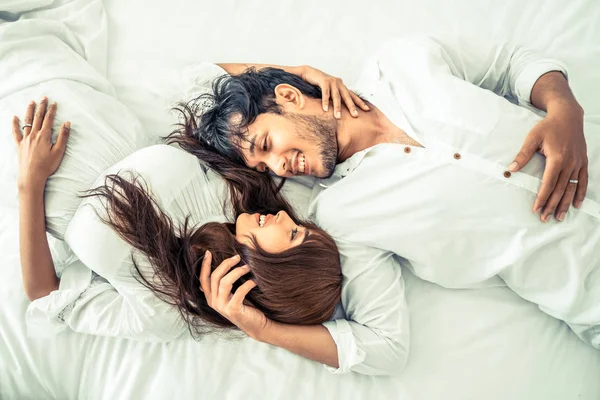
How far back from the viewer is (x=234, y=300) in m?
1.06

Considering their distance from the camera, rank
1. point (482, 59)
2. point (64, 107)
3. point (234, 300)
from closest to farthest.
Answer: point (234, 300)
point (64, 107)
point (482, 59)

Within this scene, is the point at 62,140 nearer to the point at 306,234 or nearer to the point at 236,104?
the point at 236,104

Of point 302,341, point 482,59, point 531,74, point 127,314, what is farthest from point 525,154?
point 127,314

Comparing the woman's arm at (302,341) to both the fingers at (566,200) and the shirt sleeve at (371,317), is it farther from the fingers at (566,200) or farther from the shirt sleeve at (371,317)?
the fingers at (566,200)

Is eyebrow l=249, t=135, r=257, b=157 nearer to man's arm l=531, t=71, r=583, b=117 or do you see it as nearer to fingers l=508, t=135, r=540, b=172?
fingers l=508, t=135, r=540, b=172

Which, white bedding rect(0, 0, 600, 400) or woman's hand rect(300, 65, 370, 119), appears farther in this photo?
woman's hand rect(300, 65, 370, 119)

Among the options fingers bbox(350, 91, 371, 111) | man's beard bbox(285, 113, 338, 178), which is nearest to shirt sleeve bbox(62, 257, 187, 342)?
man's beard bbox(285, 113, 338, 178)

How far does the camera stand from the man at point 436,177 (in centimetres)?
112

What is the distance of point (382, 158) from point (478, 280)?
0.43 m

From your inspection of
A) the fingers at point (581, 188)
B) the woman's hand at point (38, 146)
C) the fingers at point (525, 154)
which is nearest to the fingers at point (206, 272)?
the woman's hand at point (38, 146)

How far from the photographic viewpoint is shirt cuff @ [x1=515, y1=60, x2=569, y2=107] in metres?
1.28

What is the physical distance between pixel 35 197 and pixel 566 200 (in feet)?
4.62

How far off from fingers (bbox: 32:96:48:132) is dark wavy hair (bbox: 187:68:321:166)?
0.42 m

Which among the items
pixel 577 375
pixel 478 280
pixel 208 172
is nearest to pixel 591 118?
pixel 478 280
